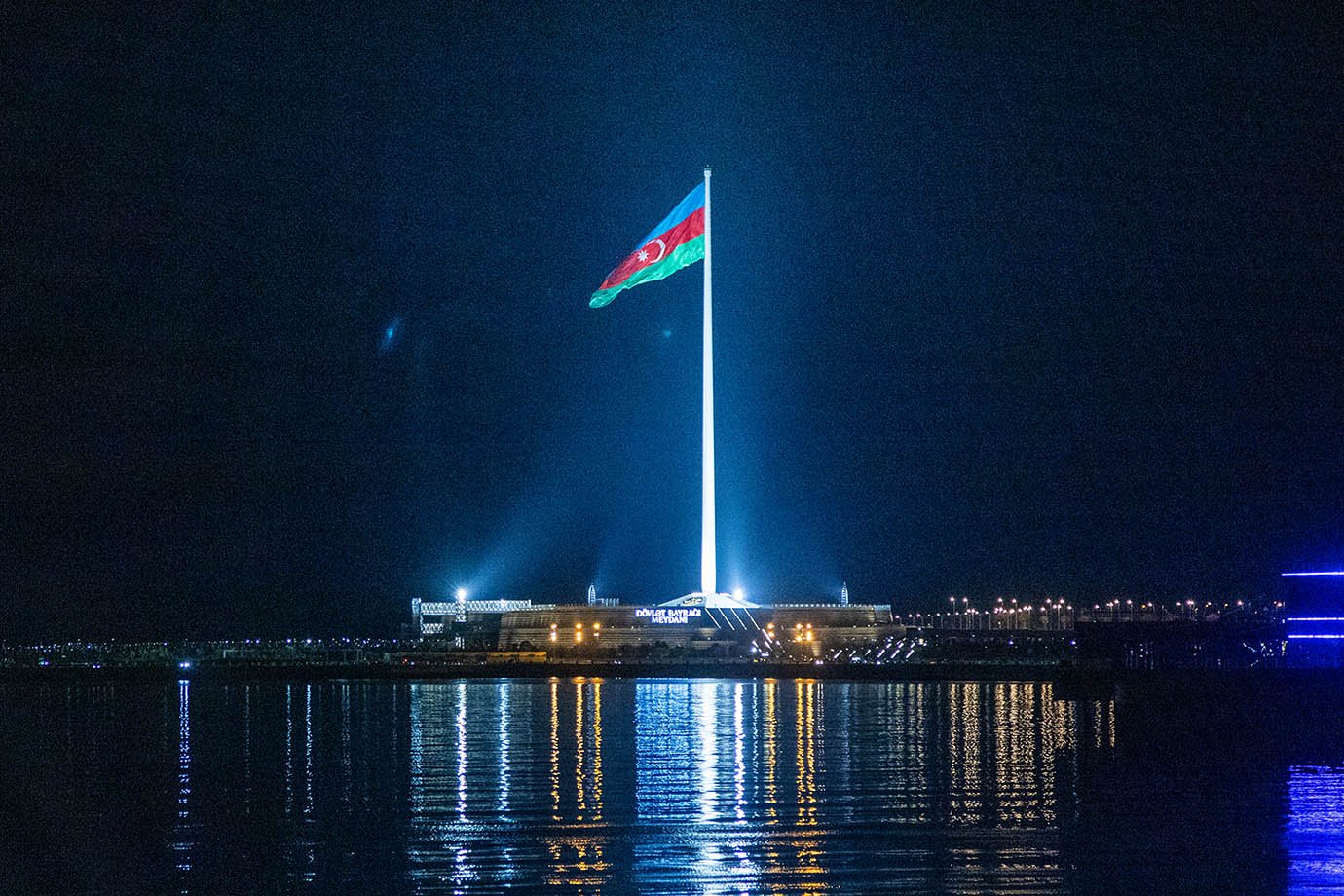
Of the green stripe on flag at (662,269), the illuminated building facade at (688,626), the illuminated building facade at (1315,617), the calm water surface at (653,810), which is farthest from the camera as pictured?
the illuminated building facade at (688,626)

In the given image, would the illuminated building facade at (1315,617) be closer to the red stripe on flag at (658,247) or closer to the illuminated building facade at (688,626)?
the red stripe on flag at (658,247)

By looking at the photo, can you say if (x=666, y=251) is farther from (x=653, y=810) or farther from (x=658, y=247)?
(x=653, y=810)

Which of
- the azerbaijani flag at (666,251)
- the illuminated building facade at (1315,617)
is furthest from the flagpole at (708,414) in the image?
the illuminated building facade at (1315,617)

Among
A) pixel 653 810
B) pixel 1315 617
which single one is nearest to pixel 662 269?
pixel 1315 617

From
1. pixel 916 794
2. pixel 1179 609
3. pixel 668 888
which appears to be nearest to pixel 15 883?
pixel 668 888

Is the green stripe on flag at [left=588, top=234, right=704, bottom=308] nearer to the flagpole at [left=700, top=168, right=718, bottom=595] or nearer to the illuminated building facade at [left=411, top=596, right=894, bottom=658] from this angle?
the flagpole at [left=700, top=168, right=718, bottom=595]

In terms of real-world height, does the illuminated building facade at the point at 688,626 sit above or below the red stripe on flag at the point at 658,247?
below

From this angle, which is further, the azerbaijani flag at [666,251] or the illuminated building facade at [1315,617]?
the azerbaijani flag at [666,251]

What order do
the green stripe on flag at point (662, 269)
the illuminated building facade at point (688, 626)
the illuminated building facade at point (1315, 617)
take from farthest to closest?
the illuminated building facade at point (688, 626) → the green stripe on flag at point (662, 269) → the illuminated building facade at point (1315, 617)
